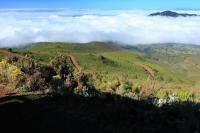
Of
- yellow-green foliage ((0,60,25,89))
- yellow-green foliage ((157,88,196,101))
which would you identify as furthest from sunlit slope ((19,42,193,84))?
yellow-green foliage ((0,60,25,89))

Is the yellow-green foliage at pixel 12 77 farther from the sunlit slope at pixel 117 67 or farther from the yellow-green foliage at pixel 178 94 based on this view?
the sunlit slope at pixel 117 67

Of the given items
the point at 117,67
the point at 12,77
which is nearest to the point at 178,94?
the point at 12,77

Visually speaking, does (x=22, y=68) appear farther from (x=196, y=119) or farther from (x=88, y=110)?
(x=196, y=119)

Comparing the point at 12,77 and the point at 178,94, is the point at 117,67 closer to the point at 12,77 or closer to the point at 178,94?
the point at 178,94

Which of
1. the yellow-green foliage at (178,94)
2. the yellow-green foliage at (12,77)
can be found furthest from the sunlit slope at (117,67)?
the yellow-green foliage at (12,77)

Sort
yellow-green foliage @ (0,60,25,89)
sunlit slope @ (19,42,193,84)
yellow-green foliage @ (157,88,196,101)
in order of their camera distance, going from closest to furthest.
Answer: yellow-green foliage @ (0,60,25,89) → yellow-green foliage @ (157,88,196,101) → sunlit slope @ (19,42,193,84)

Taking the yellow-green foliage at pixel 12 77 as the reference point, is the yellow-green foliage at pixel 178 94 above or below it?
below

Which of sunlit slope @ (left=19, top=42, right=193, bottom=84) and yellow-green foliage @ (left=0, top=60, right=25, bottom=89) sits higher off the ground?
yellow-green foliage @ (left=0, top=60, right=25, bottom=89)

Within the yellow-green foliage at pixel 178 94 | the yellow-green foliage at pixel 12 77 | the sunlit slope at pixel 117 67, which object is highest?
the yellow-green foliage at pixel 12 77

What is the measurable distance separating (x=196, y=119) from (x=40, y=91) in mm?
7036

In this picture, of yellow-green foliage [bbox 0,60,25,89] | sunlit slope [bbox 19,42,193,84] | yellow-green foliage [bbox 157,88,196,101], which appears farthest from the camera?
sunlit slope [bbox 19,42,193,84]

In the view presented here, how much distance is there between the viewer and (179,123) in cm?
1180

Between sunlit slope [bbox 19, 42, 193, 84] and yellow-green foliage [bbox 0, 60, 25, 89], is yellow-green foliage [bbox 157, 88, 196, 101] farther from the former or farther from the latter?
sunlit slope [bbox 19, 42, 193, 84]

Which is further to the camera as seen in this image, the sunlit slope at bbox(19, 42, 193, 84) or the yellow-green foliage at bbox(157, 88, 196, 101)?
the sunlit slope at bbox(19, 42, 193, 84)
